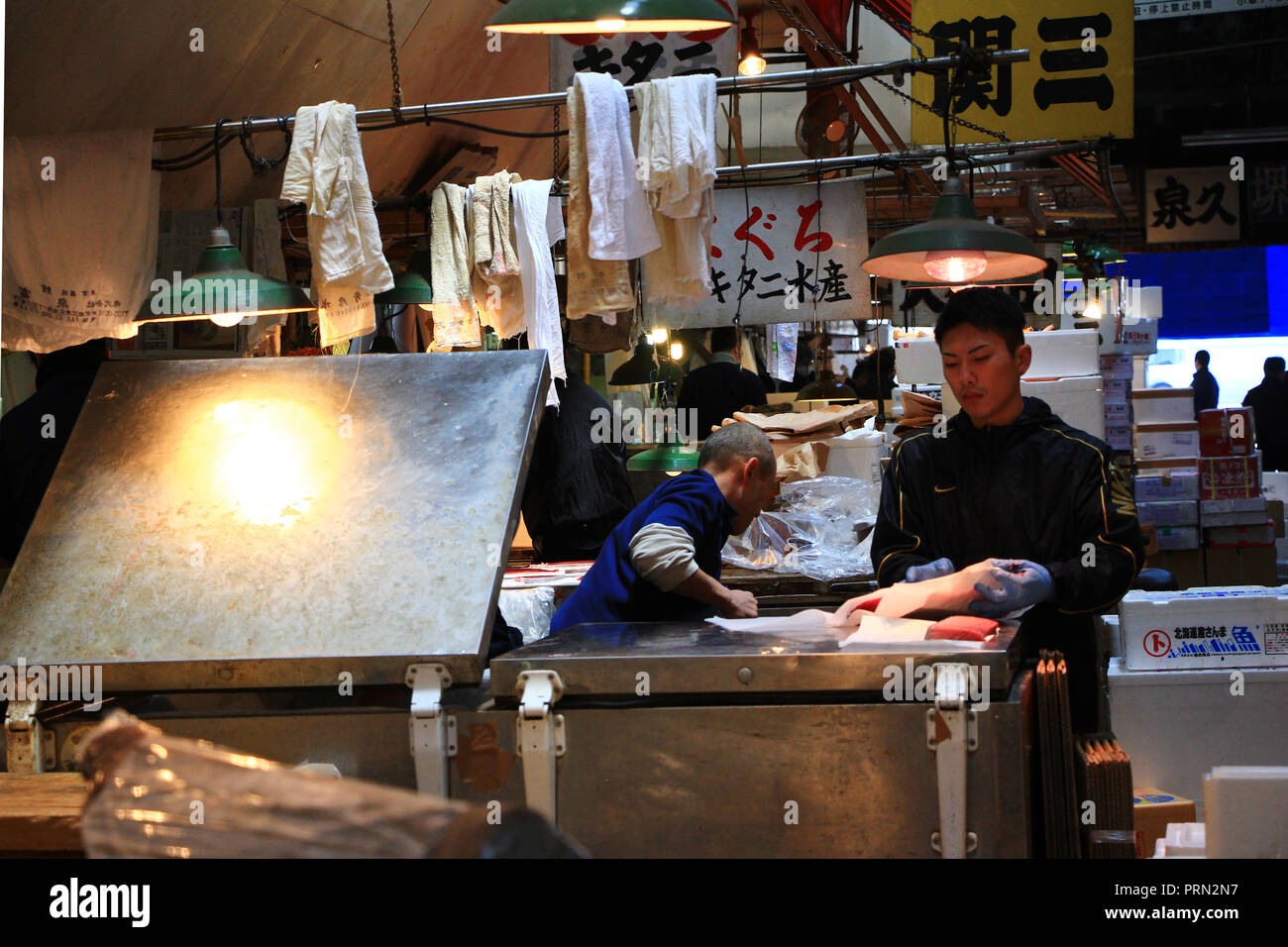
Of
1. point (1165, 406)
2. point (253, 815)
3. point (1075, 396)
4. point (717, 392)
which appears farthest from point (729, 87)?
point (1165, 406)

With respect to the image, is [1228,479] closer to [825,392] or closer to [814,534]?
[825,392]

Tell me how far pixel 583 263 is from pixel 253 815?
12.3 feet

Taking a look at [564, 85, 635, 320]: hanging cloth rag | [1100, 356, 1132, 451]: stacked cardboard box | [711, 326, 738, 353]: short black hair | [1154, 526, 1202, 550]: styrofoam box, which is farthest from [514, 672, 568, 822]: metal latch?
[1154, 526, 1202, 550]: styrofoam box

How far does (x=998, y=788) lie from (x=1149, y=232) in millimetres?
15104

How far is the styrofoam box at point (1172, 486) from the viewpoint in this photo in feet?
39.4

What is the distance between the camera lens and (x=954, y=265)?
4.87m

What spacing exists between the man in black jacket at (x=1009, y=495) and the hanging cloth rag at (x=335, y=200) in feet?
7.40

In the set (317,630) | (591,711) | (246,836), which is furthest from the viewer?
(317,630)

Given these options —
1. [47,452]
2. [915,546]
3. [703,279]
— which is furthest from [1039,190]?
[47,452]

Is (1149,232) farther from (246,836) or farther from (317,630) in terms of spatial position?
(246,836)

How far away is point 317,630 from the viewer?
258cm

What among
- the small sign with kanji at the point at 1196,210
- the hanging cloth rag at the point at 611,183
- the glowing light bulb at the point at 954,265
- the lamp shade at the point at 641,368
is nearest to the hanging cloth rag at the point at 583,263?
the hanging cloth rag at the point at 611,183

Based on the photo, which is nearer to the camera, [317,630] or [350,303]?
[317,630]

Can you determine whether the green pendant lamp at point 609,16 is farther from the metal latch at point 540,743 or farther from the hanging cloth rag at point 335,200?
the metal latch at point 540,743
